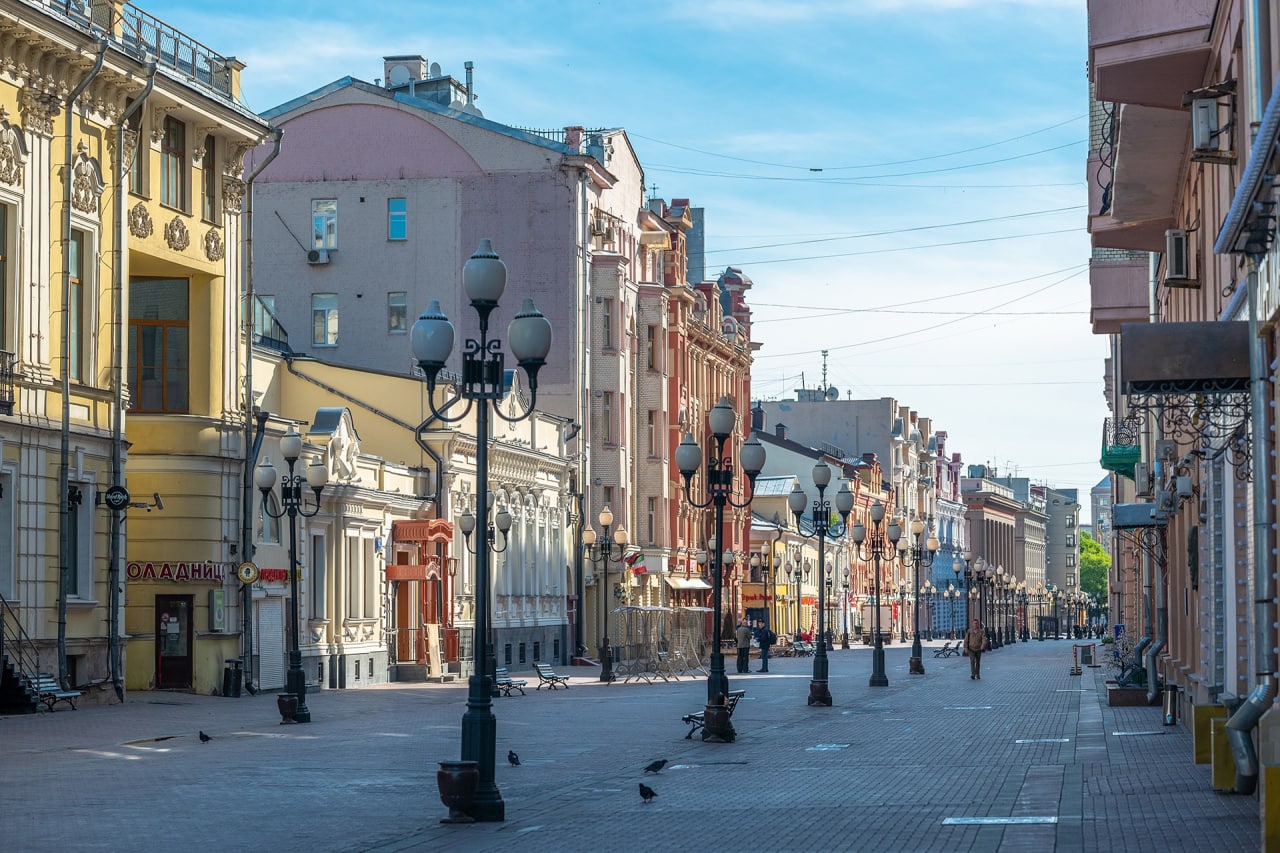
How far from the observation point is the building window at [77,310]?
3366cm

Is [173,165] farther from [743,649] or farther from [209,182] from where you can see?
[743,649]

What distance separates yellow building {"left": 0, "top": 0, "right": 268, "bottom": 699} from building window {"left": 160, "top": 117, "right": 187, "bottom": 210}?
4 cm

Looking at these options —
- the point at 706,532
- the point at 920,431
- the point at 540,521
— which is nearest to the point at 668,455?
the point at 706,532

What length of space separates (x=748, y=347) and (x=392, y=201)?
111ft

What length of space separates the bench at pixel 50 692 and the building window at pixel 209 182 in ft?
37.0

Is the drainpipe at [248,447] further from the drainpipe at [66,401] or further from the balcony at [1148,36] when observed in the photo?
the balcony at [1148,36]

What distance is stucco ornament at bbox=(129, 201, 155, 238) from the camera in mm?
35844

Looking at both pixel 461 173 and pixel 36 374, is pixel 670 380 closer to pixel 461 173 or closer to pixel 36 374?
pixel 461 173

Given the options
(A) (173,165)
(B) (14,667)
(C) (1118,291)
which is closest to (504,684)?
(B) (14,667)

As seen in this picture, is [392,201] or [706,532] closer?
[392,201]

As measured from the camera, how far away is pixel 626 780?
19766mm

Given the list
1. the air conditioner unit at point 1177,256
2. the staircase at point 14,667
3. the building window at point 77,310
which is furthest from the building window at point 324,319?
the air conditioner unit at point 1177,256

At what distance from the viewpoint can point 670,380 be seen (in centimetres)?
7438

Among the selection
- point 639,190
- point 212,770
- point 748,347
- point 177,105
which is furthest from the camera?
point 748,347
